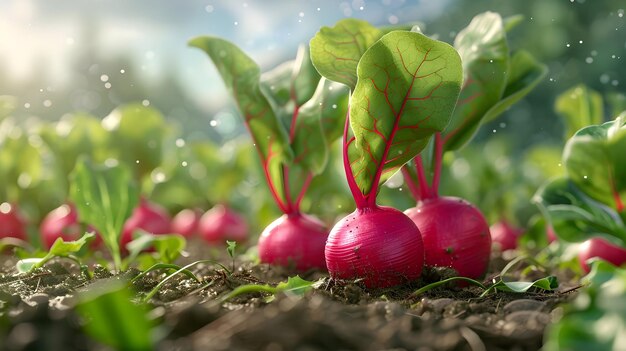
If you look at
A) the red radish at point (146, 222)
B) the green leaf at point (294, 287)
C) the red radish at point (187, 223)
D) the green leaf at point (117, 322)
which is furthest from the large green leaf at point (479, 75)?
the red radish at point (187, 223)

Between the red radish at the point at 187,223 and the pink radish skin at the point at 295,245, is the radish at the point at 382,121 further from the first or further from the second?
the red radish at the point at 187,223

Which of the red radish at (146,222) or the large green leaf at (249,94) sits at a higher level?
the large green leaf at (249,94)

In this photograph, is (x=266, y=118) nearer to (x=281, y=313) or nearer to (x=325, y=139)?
(x=325, y=139)

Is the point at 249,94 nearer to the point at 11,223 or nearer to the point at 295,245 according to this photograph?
the point at 295,245

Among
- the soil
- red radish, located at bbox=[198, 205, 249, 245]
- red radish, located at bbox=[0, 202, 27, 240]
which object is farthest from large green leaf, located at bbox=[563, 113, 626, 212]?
red radish, located at bbox=[0, 202, 27, 240]

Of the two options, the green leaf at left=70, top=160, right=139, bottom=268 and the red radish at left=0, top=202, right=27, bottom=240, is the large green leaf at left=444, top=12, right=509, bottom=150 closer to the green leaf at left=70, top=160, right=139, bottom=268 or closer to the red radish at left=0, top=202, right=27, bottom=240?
the green leaf at left=70, top=160, right=139, bottom=268

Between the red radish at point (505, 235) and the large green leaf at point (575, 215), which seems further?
the red radish at point (505, 235)
